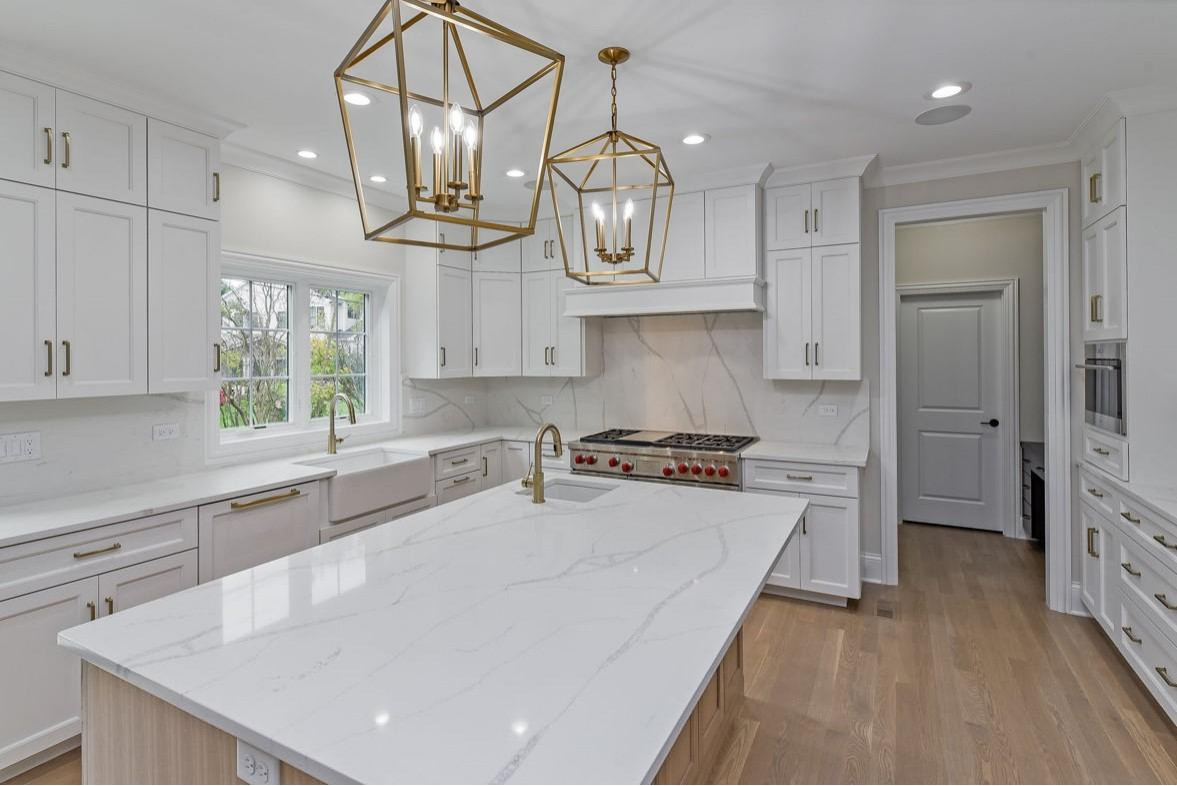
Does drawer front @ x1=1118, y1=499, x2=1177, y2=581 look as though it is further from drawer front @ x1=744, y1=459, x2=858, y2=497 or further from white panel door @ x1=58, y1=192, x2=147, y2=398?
white panel door @ x1=58, y1=192, x2=147, y2=398

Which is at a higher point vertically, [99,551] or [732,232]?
[732,232]

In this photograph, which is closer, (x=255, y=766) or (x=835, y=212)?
(x=255, y=766)

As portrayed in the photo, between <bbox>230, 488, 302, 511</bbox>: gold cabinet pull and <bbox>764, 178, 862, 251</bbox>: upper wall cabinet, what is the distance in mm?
2932

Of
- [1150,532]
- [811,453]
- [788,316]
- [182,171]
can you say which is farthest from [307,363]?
[1150,532]

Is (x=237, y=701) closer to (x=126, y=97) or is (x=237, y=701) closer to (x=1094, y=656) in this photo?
(x=126, y=97)

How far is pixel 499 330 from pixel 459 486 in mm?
1223

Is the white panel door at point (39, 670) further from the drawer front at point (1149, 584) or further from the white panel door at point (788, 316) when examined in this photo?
the drawer front at point (1149, 584)

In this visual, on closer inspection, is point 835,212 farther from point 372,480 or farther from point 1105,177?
point 372,480

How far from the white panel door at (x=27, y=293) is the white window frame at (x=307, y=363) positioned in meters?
0.68

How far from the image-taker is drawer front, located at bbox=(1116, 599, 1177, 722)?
2.21 metres

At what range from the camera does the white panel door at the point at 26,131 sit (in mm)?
2154

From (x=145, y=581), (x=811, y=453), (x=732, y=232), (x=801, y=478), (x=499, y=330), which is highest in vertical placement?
(x=732, y=232)

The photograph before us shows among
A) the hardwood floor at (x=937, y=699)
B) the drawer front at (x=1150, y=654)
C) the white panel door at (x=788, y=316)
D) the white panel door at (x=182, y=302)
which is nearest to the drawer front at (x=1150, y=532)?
the drawer front at (x=1150, y=654)

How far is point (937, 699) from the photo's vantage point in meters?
2.51
